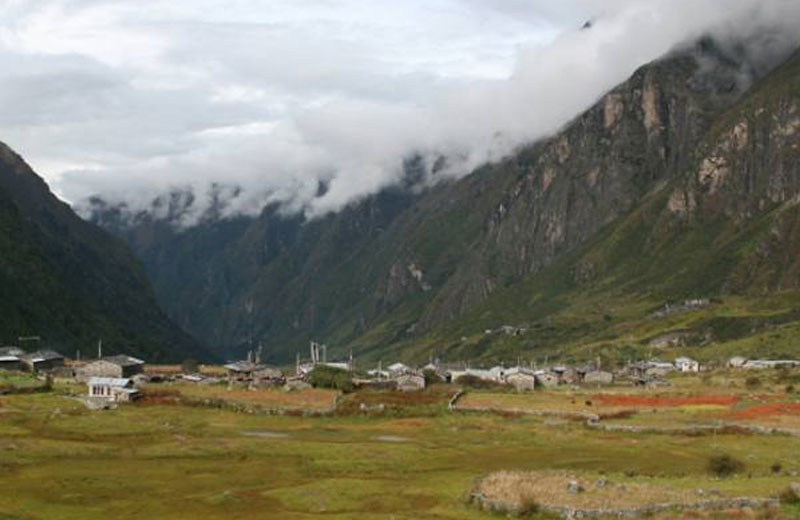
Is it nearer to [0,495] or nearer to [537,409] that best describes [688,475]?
[0,495]

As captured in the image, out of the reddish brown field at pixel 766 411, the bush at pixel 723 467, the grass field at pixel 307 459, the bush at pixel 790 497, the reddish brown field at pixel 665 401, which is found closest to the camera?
the bush at pixel 790 497

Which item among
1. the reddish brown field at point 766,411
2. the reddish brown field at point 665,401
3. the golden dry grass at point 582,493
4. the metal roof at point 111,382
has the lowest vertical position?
the golden dry grass at point 582,493

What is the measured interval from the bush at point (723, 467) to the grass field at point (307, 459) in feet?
3.89

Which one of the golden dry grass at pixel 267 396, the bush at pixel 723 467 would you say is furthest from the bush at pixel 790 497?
the golden dry grass at pixel 267 396

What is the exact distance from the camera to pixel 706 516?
65.7 meters

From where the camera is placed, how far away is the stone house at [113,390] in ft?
534

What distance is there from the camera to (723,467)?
89312mm

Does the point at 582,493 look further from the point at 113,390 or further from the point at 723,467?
the point at 113,390

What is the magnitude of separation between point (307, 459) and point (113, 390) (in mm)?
76912

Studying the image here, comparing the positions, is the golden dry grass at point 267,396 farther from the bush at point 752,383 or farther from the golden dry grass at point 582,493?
Answer: the golden dry grass at point 582,493

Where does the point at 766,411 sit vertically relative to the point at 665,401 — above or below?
below

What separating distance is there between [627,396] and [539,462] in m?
82.1

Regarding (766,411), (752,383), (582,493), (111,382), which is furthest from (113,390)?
(582,493)

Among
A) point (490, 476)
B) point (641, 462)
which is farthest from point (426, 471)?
point (641, 462)
